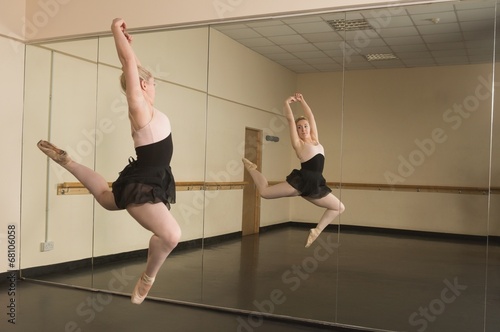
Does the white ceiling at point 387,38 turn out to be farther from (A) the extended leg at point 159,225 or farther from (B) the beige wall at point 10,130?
(B) the beige wall at point 10,130

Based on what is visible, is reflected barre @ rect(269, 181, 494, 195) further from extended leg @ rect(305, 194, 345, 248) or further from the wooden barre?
extended leg @ rect(305, 194, 345, 248)

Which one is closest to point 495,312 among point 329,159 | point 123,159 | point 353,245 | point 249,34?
point 353,245

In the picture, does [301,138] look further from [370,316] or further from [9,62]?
[9,62]

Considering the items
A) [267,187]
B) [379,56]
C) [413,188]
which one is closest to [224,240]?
[267,187]

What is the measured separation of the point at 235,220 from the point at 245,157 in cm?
59

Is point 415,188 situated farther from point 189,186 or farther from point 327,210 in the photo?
point 189,186

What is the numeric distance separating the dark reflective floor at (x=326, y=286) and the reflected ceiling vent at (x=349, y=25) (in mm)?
1680

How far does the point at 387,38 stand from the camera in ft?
12.9

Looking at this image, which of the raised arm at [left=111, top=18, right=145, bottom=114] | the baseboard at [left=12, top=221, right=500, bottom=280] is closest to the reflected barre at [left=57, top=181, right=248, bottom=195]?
the baseboard at [left=12, top=221, right=500, bottom=280]

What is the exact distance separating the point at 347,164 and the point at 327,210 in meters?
0.41

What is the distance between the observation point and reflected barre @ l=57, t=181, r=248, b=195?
4.61m

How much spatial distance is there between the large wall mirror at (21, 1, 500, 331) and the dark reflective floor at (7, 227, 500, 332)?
0.04 ft

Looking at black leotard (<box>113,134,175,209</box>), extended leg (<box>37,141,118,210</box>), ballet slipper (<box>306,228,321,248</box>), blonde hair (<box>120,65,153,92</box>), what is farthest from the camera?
ballet slipper (<box>306,228,321,248</box>)

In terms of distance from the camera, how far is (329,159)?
407cm
